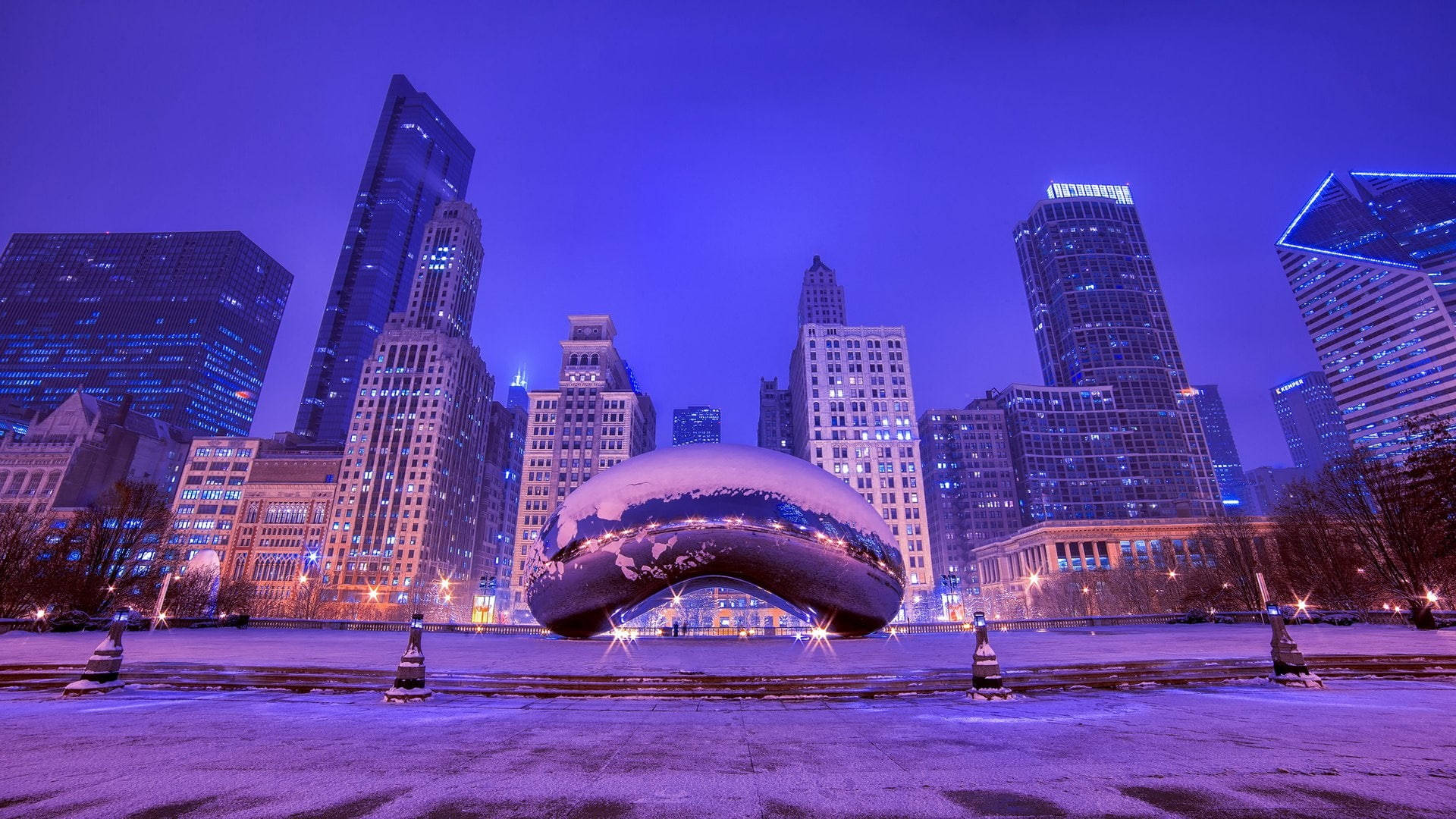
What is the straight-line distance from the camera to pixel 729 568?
50.4 ft

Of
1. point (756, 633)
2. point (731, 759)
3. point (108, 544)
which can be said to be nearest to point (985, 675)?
point (731, 759)

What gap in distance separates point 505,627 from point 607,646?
17.0 metres

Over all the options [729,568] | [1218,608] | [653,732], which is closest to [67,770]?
[653,732]

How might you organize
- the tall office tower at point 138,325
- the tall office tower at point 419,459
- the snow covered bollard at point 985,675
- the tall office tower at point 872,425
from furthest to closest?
the tall office tower at point 138,325, the tall office tower at point 419,459, the tall office tower at point 872,425, the snow covered bollard at point 985,675

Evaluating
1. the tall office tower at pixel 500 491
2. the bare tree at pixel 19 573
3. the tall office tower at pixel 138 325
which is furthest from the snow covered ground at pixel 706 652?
the tall office tower at pixel 138 325

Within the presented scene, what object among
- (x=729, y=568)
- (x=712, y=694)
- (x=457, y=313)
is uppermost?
(x=457, y=313)

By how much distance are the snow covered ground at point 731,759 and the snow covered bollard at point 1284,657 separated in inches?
64.9

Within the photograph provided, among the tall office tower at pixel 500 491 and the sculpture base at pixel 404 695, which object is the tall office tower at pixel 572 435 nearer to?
the tall office tower at pixel 500 491

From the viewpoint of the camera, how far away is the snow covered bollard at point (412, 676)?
8.37 m

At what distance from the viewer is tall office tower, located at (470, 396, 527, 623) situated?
16112 centimetres

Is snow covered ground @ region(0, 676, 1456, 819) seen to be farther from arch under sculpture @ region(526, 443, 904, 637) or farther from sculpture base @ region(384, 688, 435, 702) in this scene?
arch under sculpture @ region(526, 443, 904, 637)

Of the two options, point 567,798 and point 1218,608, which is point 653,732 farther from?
point 1218,608

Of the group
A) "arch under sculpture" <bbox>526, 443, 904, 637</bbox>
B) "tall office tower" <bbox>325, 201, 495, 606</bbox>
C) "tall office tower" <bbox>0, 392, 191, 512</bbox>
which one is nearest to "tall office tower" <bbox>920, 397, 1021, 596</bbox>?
"tall office tower" <bbox>325, 201, 495, 606</bbox>

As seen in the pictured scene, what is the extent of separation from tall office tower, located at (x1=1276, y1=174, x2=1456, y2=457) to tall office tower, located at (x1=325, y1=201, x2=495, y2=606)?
224 metres
